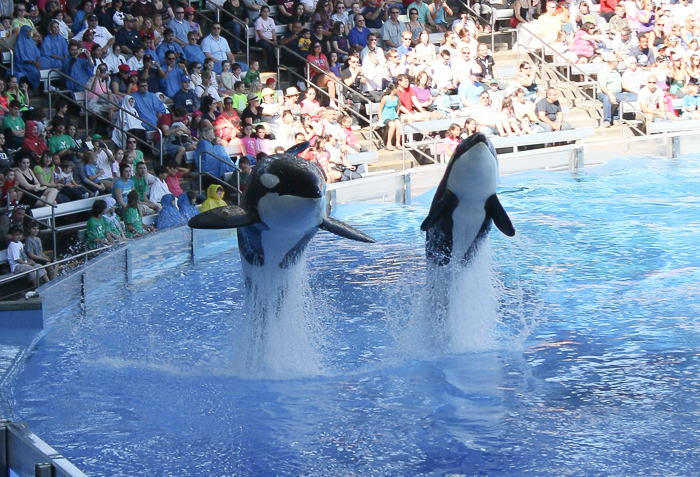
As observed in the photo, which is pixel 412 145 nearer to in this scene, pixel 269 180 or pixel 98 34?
pixel 98 34

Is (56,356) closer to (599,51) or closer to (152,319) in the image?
(152,319)

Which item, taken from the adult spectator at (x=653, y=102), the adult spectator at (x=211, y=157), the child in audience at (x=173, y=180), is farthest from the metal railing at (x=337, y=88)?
the adult spectator at (x=653, y=102)

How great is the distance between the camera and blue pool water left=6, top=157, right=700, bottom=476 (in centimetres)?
546

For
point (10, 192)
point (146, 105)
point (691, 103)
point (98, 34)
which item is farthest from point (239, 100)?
point (691, 103)

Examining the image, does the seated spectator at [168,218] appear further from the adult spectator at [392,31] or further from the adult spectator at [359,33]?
the adult spectator at [392,31]

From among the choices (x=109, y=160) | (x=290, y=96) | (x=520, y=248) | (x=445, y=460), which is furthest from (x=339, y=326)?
(x=290, y=96)

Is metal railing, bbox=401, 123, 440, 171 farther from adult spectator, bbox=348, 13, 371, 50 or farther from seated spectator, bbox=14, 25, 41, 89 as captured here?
seated spectator, bbox=14, 25, 41, 89

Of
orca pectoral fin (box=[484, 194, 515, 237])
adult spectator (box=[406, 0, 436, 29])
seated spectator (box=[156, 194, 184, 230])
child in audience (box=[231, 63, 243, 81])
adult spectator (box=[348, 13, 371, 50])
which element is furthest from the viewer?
adult spectator (box=[406, 0, 436, 29])

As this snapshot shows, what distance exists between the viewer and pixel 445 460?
540 cm

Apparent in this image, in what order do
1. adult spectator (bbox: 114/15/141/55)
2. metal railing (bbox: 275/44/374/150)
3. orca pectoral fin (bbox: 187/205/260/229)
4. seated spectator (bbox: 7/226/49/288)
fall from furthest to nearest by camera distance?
metal railing (bbox: 275/44/374/150) < adult spectator (bbox: 114/15/141/55) < seated spectator (bbox: 7/226/49/288) < orca pectoral fin (bbox: 187/205/260/229)

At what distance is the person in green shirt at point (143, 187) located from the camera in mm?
10853

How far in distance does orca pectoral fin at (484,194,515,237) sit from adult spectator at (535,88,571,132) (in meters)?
9.20

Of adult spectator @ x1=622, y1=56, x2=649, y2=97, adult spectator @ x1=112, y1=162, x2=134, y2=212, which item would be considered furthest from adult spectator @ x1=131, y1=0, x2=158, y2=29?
adult spectator @ x1=622, y1=56, x2=649, y2=97

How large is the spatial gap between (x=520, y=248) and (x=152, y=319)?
421 centimetres
